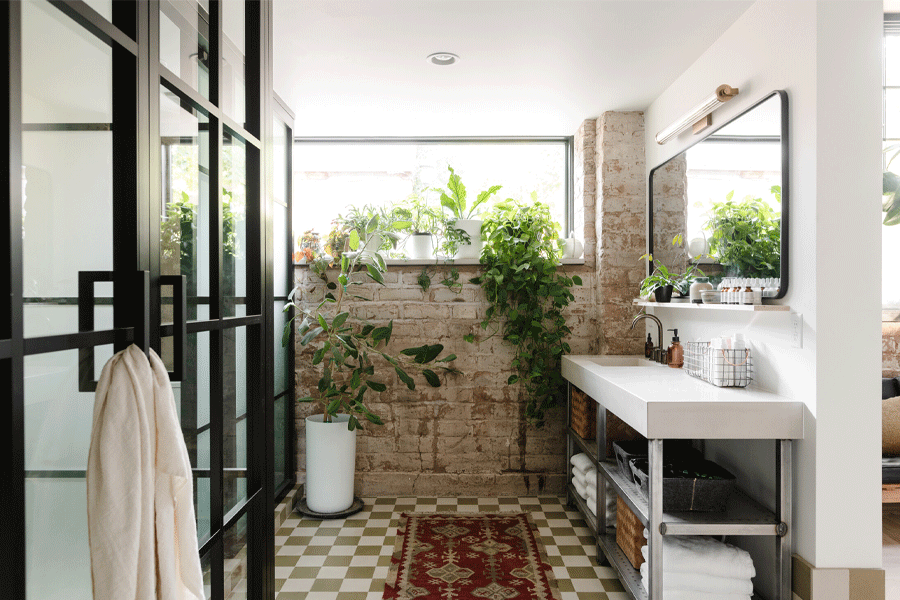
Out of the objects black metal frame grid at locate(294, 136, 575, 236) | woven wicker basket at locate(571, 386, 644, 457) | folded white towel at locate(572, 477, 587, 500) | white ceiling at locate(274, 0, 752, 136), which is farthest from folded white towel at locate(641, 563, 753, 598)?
black metal frame grid at locate(294, 136, 575, 236)

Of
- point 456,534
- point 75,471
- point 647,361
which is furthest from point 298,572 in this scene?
point 647,361

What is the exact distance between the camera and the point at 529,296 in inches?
135

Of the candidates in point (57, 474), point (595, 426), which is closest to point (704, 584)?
point (595, 426)

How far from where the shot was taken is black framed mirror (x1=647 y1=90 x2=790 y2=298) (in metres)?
1.99

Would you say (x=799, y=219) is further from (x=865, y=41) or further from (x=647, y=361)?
(x=647, y=361)

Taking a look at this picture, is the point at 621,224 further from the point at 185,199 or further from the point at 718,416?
the point at 185,199

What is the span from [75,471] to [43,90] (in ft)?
1.91

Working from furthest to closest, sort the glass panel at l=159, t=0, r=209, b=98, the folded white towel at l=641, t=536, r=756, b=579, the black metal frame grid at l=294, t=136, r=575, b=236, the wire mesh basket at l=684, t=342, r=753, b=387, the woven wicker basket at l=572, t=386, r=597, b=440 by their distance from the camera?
the black metal frame grid at l=294, t=136, r=575, b=236
the woven wicker basket at l=572, t=386, r=597, b=440
the wire mesh basket at l=684, t=342, r=753, b=387
the folded white towel at l=641, t=536, r=756, b=579
the glass panel at l=159, t=0, r=209, b=98

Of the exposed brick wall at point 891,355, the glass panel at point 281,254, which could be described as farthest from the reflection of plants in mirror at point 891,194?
the glass panel at point 281,254

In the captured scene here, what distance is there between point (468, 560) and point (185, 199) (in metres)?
2.10

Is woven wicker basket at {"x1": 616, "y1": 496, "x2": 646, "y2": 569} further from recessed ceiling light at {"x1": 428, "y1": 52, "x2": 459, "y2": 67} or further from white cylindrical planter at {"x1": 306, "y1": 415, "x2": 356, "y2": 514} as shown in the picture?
recessed ceiling light at {"x1": 428, "y1": 52, "x2": 459, "y2": 67}

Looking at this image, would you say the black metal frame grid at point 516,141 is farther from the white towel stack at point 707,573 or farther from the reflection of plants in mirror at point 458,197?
the white towel stack at point 707,573

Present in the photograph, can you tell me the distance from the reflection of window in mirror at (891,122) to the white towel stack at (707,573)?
3.85 feet

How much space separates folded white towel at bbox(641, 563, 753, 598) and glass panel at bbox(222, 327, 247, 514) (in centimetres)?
145
